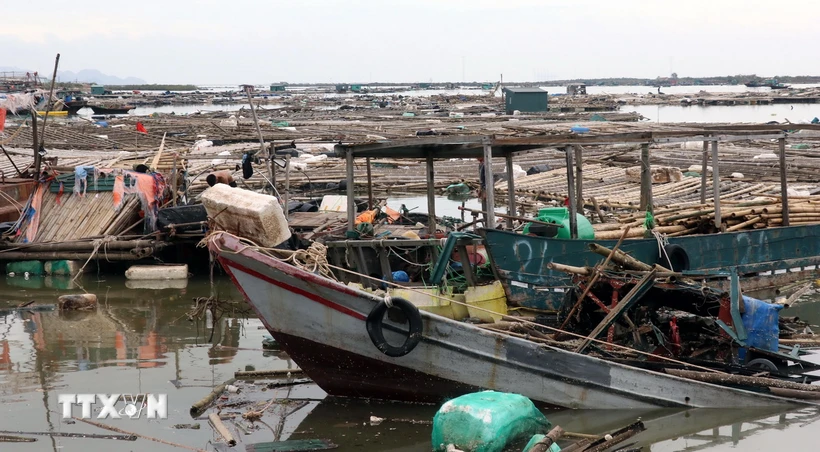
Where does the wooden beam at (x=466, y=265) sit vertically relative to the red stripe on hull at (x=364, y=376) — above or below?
above

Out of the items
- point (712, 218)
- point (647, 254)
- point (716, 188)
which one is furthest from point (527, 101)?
point (647, 254)

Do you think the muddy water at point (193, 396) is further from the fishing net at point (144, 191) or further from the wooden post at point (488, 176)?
the fishing net at point (144, 191)

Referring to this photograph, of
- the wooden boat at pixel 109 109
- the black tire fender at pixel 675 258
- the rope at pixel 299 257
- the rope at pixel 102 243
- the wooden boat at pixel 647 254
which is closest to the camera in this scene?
the rope at pixel 299 257

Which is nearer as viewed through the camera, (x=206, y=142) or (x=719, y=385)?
(x=719, y=385)

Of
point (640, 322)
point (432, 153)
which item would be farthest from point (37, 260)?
point (640, 322)

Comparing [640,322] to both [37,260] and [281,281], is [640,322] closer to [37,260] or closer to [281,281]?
[281,281]

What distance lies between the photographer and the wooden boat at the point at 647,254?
9977 millimetres

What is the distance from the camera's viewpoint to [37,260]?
15961mm

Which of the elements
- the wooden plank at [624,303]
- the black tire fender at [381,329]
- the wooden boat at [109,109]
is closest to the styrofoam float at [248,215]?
the black tire fender at [381,329]

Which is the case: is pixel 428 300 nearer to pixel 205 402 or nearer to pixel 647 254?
pixel 205 402

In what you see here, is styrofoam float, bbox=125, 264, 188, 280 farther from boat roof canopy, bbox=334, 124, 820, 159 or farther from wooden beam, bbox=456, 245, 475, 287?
wooden beam, bbox=456, 245, 475, 287

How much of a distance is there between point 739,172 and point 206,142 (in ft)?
62.6

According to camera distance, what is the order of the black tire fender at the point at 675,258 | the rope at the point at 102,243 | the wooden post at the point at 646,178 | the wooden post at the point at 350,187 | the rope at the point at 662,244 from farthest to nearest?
the rope at the point at 102,243, the wooden post at the point at 646,178, the wooden post at the point at 350,187, the black tire fender at the point at 675,258, the rope at the point at 662,244

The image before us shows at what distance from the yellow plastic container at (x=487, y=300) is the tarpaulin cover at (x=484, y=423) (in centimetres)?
212
